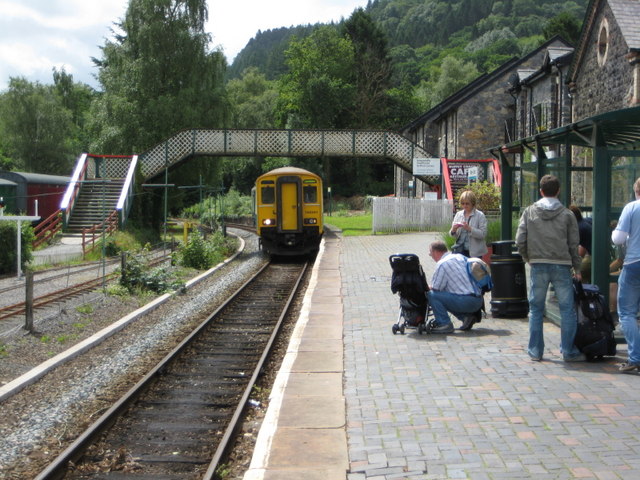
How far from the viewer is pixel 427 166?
31.3 meters

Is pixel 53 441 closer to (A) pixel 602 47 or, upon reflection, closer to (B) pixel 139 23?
(A) pixel 602 47

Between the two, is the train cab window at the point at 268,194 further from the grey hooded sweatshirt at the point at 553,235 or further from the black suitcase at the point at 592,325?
the black suitcase at the point at 592,325

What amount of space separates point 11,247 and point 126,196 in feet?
25.0

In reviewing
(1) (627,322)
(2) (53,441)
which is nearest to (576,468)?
(1) (627,322)

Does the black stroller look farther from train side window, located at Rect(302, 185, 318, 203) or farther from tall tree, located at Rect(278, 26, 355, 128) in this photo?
tall tree, located at Rect(278, 26, 355, 128)

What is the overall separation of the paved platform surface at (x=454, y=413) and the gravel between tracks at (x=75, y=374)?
5.97 ft

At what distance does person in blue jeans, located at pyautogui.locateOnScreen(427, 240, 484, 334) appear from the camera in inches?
340

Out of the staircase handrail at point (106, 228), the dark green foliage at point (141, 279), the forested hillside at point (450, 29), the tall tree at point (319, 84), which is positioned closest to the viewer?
the dark green foliage at point (141, 279)

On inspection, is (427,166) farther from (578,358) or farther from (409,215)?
(578,358)

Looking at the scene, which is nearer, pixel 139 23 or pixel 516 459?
pixel 516 459

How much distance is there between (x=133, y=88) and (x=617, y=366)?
120 ft

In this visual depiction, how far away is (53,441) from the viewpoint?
607cm

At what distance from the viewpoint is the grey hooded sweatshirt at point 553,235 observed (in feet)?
22.6

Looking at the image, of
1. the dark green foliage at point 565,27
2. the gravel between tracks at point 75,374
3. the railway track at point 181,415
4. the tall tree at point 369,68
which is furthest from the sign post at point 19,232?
the dark green foliage at point 565,27
